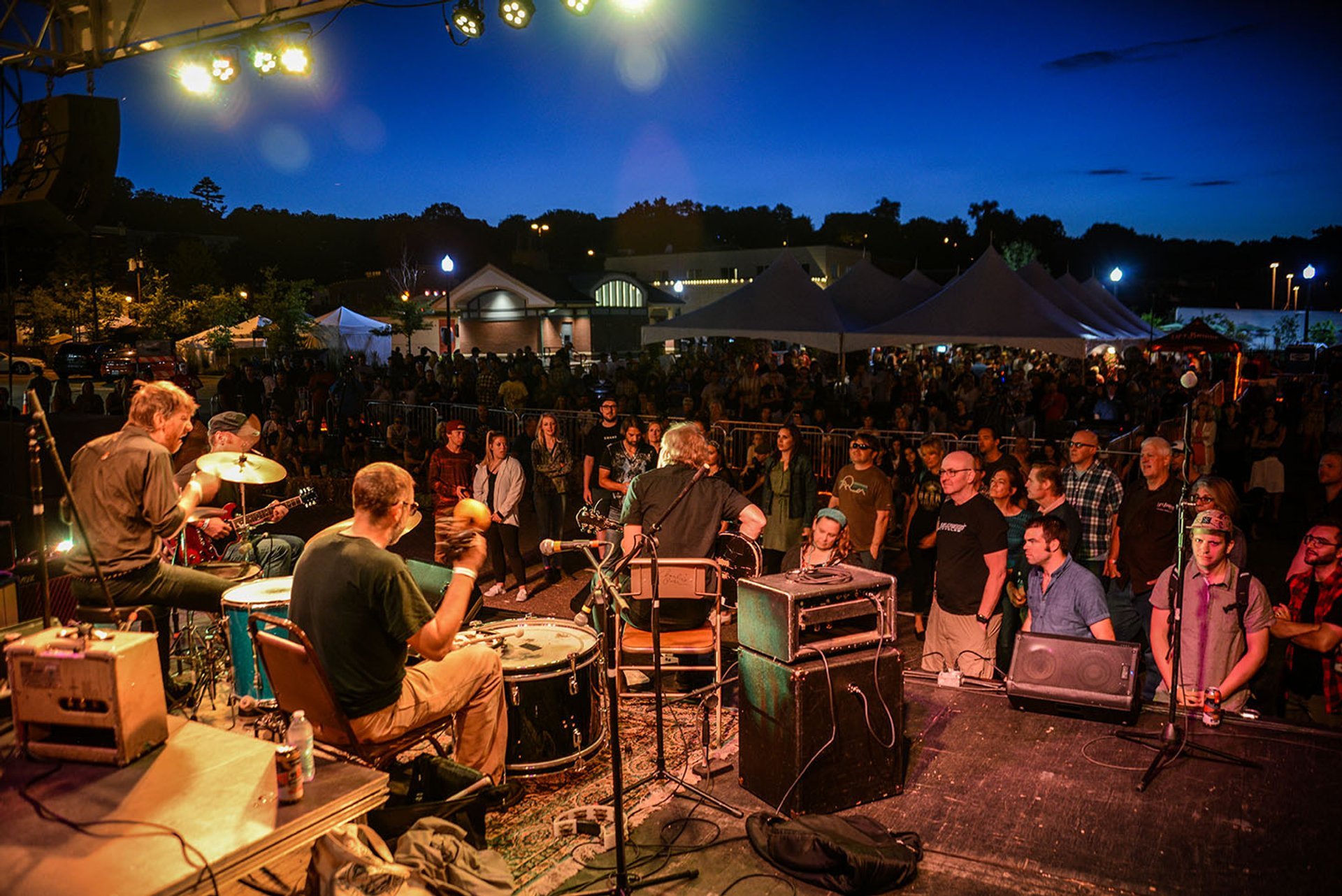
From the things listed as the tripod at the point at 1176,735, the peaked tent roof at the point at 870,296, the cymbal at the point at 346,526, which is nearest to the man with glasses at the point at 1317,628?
the tripod at the point at 1176,735

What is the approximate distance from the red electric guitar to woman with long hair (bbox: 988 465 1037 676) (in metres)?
4.83

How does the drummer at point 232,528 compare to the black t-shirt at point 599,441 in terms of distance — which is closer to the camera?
the drummer at point 232,528

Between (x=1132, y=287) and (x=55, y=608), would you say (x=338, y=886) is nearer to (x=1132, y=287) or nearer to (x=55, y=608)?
(x=55, y=608)

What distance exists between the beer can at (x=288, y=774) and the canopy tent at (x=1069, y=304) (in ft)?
52.1

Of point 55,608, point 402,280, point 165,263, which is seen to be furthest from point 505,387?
point 165,263

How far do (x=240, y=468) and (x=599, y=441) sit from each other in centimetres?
490

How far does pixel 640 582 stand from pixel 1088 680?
2.57 metres

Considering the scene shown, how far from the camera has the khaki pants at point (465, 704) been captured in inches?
161

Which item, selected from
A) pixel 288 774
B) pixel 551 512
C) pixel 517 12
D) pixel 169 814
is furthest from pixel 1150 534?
pixel 517 12

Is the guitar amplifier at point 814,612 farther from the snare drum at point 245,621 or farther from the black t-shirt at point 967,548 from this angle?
the snare drum at point 245,621

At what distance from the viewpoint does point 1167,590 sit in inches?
193

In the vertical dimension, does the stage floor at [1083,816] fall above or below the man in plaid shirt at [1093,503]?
below

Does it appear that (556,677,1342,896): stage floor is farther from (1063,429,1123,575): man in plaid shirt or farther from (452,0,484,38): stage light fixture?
(452,0,484,38): stage light fixture

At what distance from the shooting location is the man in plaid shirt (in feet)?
22.3
